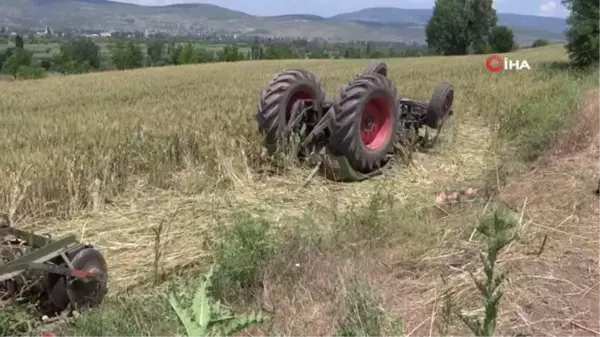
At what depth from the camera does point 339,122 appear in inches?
288

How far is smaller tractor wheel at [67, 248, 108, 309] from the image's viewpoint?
4112 mm

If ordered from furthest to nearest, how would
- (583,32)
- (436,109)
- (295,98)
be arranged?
(583,32) → (436,109) → (295,98)

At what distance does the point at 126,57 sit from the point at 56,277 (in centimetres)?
6413

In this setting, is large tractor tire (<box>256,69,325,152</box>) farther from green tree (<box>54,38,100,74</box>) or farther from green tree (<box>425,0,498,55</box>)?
green tree (<box>425,0,498,55</box>)

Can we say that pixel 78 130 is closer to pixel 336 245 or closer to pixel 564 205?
pixel 336 245

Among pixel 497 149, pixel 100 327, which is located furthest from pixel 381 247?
pixel 497 149

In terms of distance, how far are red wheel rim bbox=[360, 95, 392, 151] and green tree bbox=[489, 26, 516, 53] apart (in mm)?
65152

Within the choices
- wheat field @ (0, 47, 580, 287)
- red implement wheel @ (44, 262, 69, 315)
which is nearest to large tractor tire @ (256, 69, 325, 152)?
wheat field @ (0, 47, 580, 287)

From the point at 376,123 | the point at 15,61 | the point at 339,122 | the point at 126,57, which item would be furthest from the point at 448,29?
the point at 339,122

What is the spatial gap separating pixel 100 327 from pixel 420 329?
70.2 inches

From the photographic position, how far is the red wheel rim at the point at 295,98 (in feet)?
26.2

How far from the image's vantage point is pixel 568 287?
3836 mm

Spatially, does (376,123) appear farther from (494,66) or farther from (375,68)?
(494,66)

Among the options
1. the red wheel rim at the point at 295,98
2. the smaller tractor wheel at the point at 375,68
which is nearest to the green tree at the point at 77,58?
the smaller tractor wheel at the point at 375,68
